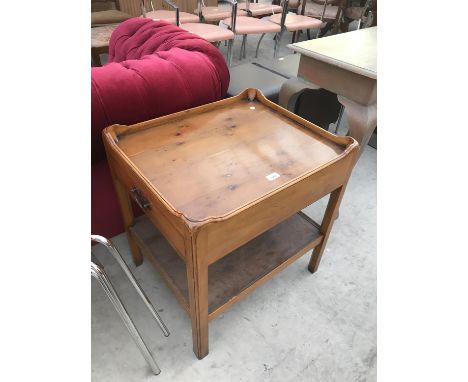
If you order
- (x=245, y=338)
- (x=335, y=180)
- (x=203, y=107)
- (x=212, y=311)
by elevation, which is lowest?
(x=245, y=338)

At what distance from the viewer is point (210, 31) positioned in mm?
2346

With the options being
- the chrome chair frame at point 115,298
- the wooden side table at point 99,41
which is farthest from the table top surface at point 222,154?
the wooden side table at point 99,41

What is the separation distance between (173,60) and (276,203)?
64 cm

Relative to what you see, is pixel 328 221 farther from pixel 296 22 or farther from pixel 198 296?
pixel 296 22

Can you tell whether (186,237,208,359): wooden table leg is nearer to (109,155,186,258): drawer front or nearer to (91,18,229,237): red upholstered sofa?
(109,155,186,258): drawer front

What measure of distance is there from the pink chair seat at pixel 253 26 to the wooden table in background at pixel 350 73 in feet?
4.56

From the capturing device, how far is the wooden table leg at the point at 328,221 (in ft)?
3.12

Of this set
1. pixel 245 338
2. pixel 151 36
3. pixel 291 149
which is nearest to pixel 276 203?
pixel 291 149

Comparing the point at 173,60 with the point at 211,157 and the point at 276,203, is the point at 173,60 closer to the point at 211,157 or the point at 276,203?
the point at 211,157

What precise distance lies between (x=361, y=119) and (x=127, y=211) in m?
0.93

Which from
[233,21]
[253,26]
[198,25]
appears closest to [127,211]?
[198,25]

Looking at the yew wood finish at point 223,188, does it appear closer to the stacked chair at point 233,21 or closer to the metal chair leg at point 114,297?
the metal chair leg at point 114,297

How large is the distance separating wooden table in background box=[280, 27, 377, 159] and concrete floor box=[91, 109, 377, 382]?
1.87 ft

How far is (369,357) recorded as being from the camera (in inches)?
38.8
